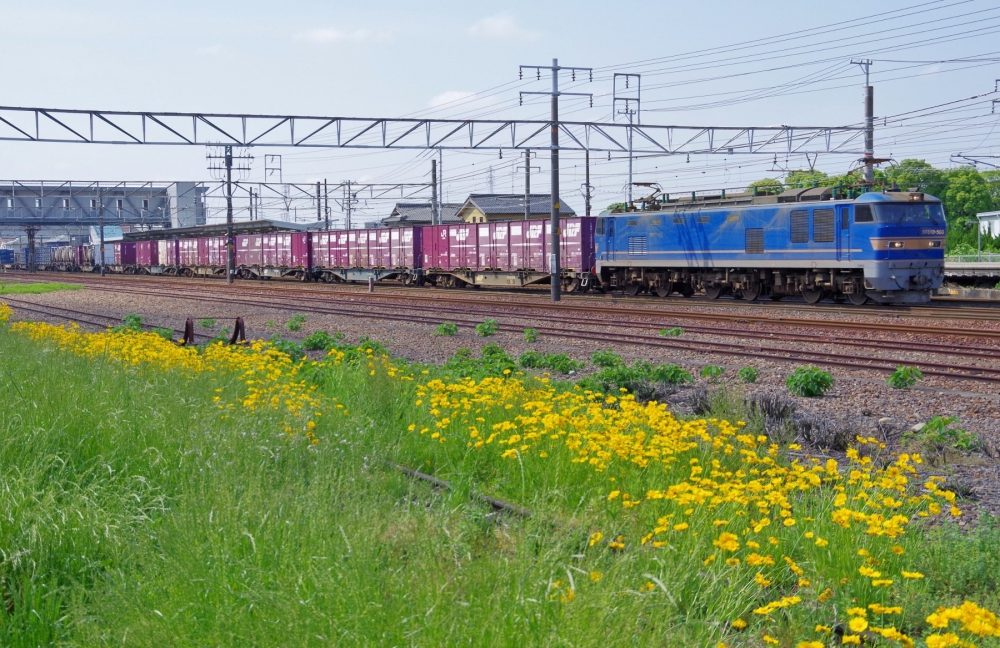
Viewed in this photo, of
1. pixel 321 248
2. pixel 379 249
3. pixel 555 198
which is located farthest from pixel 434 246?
pixel 555 198

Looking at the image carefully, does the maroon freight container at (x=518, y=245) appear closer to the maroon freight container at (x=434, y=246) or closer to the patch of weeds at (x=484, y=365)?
the maroon freight container at (x=434, y=246)

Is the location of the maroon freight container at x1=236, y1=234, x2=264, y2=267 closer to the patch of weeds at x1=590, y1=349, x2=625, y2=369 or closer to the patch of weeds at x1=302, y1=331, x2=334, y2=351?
the patch of weeds at x1=302, y1=331, x2=334, y2=351

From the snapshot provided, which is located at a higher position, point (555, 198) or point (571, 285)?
point (555, 198)

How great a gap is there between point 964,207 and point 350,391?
95.2 m

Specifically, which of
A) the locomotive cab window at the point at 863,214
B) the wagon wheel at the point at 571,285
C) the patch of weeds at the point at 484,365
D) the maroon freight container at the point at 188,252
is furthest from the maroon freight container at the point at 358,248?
the patch of weeds at the point at 484,365

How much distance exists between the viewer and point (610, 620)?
3775 mm

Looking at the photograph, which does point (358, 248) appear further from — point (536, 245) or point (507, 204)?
point (507, 204)

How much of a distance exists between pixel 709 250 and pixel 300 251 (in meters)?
30.7

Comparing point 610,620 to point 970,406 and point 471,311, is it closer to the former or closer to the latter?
point 970,406

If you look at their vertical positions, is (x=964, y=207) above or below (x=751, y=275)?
above

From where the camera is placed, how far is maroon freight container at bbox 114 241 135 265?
76062 millimetres

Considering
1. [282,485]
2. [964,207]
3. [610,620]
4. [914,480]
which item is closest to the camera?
[610,620]

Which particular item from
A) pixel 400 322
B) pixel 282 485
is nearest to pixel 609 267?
pixel 400 322

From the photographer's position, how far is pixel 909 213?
24.4 m
